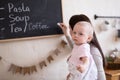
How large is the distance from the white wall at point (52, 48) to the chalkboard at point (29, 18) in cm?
9

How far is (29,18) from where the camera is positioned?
201 centimetres

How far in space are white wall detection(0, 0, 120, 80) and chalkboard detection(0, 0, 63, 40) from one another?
0.09m

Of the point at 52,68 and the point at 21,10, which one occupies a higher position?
the point at 21,10

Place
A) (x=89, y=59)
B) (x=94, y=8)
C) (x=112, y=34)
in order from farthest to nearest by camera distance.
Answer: (x=112, y=34) < (x=94, y=8) < (x=89, y=59)

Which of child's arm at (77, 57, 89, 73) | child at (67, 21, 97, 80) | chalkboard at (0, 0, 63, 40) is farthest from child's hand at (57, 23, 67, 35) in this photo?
child's arm at (77, 57, 89, 73)

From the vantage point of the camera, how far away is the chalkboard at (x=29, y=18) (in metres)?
→ 1.90

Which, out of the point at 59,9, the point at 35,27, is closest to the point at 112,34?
the point at 59,9

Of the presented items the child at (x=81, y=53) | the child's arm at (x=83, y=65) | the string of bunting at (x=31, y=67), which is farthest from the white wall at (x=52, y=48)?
the child's arm at (x=83, y=65)

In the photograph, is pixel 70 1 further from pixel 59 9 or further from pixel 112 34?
pixel 112 34

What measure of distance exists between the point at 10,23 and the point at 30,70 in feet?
1.60

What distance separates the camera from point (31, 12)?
2012 mm

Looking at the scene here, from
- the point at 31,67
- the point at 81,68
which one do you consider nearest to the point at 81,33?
the point at 81,68

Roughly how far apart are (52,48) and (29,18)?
397 millimetres

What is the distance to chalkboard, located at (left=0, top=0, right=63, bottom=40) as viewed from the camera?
190 centimetres
